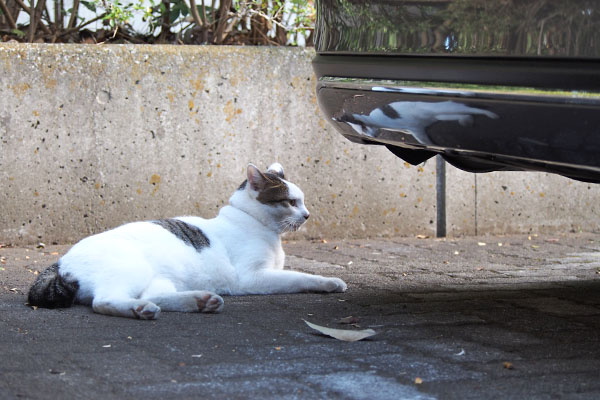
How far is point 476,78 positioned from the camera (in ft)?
8.75

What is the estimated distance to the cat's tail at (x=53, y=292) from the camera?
3.52 metres

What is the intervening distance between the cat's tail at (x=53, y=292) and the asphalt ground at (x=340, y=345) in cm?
6

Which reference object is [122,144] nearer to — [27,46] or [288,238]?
[27,46]

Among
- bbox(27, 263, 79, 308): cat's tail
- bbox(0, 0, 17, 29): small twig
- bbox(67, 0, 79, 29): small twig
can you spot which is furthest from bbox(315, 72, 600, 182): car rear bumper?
bbox(0, 0, 17, 29): small twig

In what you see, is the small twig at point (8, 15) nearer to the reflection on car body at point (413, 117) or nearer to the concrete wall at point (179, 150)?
the concrete wall at point (179, 150)

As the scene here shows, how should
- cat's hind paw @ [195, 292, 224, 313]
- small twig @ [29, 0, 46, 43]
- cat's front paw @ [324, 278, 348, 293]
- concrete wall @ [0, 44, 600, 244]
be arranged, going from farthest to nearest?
1. small twig @ [29, 0, 46, 43]
2. concrete wall @ [0, 44, 600, 244]
3. cat's front paw @ [324, 278, 348, 293]
4. cat's hind paw @ [195, 292, 224, 313]

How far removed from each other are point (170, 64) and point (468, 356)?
346 cm

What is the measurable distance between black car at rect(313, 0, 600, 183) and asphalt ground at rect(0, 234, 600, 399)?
26.4 inches

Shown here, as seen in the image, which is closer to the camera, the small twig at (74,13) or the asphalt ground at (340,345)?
the asphalt ground at (340,345)

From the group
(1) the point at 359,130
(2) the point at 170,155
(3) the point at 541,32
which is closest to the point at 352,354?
(1) the point at 359,130

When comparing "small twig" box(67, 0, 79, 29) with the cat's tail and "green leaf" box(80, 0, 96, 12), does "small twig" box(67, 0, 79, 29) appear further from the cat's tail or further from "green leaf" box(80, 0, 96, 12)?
the cat's tail

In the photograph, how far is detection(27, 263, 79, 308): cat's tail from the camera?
3.52m

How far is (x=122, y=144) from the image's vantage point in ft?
18.2

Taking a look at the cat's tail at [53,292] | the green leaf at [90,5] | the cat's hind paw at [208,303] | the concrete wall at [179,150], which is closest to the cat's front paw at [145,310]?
the cat's hind paw at [208,303]
